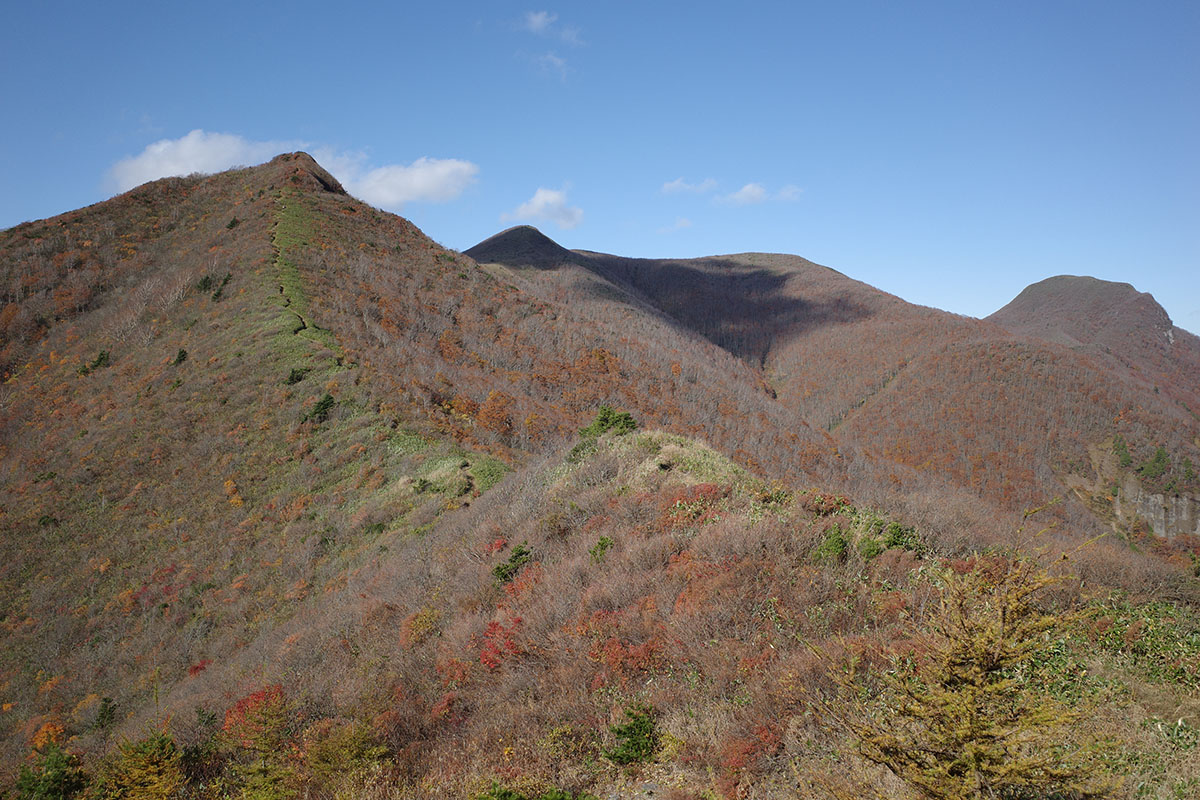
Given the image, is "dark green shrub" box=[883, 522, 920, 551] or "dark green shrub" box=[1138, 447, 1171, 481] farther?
"dark green shrub" box=[1138, 447, 1171, 481]

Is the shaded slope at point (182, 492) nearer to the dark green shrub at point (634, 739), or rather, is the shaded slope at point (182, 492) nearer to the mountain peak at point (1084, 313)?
the dark green shrub at point (634, 739)

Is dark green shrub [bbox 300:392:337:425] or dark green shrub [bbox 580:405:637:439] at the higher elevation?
dark green shrub [bbox 580:405:637:439]

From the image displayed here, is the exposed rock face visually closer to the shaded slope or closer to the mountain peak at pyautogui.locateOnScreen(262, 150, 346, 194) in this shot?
the shaded slope

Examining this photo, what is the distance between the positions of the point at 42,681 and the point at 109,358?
748 inches

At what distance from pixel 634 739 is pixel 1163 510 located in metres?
77.9

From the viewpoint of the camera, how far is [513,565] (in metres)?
10.8

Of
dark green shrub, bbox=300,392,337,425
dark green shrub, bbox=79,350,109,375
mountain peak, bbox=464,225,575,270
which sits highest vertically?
mountain peak, bbox=464,225,575,270

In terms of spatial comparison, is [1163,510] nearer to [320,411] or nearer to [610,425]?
[610,425]

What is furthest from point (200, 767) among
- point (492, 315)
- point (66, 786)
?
point (492, 315)

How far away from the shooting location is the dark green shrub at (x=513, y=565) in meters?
10.6

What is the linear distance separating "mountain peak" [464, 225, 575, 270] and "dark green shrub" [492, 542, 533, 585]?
305 feet

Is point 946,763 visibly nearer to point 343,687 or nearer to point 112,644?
point 343,687

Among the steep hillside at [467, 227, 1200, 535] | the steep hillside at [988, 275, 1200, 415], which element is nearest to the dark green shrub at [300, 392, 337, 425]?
the steep hillside at [467, 227, 1200, 535]

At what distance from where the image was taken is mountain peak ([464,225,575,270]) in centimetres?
10488
